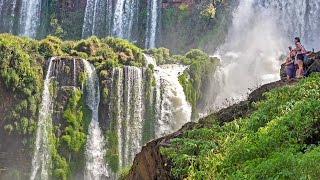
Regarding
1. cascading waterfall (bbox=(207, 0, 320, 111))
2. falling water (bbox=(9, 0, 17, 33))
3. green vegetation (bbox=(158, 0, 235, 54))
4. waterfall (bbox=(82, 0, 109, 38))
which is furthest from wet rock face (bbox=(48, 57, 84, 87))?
falling water (bbox=(9, 0, 17, 33))

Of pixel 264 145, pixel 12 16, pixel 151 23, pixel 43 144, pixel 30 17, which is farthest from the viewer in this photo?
pixel 12 16

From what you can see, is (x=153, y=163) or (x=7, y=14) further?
(x=7, y=14)

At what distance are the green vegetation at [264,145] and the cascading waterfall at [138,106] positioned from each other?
18.7 m

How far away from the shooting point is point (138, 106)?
27.5m

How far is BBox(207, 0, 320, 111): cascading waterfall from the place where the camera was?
32.3 m

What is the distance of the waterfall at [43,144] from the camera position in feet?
83.8

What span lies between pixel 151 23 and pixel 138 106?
43.7ft

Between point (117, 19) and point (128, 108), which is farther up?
point (117, 19)

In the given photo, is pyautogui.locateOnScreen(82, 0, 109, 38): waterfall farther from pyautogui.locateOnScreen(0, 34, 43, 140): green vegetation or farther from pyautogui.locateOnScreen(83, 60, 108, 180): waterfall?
pyautogui.locateOnScreen(0, 34, 43, 140): green vegetation

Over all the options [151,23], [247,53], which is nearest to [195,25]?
[151,23]

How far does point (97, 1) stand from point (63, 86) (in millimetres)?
15689

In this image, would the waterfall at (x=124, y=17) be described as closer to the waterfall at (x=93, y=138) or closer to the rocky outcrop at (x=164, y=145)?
the waterfall at (x=93, y=138)

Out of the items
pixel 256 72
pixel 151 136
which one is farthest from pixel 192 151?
pixel 256 72

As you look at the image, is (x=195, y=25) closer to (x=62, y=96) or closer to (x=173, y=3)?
(x=173, y=3)
